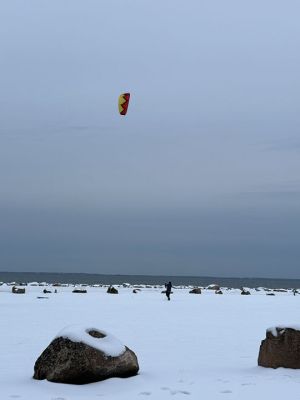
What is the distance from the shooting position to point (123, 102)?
26281mm

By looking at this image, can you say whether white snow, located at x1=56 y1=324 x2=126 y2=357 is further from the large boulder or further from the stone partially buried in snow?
the large boulder

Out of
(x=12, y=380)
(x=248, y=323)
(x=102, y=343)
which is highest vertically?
(x=248, y=323)

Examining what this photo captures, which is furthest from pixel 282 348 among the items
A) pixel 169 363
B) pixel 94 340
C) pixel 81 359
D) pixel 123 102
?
pixel 123 102

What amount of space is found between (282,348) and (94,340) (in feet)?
10.7

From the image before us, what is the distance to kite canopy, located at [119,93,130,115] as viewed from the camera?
25325 millimetres

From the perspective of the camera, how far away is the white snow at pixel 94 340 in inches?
377

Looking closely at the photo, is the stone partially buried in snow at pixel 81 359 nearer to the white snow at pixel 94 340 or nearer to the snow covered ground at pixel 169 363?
the white snow at pixel 94 340

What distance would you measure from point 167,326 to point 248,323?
3.17 metres

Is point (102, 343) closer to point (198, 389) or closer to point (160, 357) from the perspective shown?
point (198, 389)

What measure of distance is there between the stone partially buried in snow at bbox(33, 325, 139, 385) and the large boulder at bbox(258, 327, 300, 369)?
250 centimetres

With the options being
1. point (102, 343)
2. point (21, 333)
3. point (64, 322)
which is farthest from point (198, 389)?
point (64, 322)

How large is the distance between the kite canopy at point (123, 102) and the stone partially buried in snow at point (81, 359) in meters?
15.8

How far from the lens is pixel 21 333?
16.6 meters

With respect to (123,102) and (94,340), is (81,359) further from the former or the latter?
(123,102)
